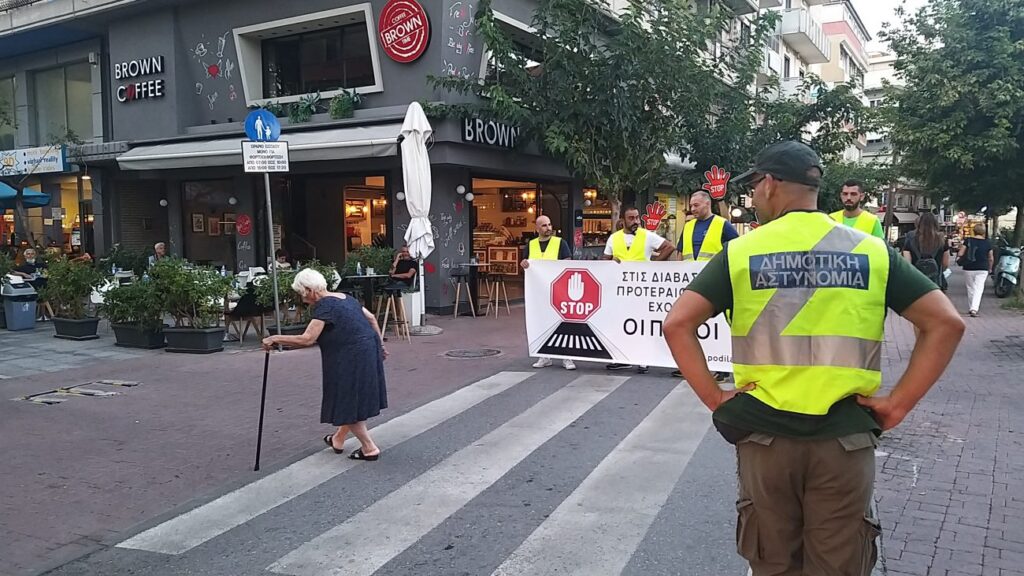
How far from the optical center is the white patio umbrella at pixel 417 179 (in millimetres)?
12633

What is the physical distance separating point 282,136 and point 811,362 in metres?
14.9

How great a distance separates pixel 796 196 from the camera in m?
2.54

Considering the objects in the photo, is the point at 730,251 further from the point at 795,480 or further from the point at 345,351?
the point at 345,351

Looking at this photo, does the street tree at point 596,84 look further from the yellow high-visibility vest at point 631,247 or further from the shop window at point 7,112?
the shop window at point 7,112

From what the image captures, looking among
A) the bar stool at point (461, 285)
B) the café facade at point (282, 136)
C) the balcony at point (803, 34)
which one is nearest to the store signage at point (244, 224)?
the café facade at point (282, 136)

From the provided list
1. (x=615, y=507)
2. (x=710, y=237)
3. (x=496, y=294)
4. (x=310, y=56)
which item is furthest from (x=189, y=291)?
(x=310, y=56)

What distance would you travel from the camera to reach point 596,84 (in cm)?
1448

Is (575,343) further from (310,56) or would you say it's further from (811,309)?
(310,56)

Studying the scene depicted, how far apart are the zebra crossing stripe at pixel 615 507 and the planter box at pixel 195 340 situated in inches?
274

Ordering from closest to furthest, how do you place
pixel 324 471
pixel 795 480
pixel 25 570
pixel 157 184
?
1. pixel 795 480
2. pixel 25 570
3. pixel 324 471
4. pixel 157 184

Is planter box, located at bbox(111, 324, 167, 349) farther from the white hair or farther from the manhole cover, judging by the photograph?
the white hair

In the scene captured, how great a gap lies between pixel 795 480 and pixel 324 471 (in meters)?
4.07

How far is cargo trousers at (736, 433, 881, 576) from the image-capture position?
239 cm

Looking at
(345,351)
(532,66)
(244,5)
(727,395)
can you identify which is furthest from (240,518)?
(244,5)
